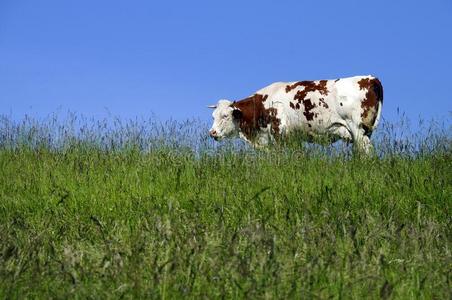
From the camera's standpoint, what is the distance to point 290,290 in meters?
3.35

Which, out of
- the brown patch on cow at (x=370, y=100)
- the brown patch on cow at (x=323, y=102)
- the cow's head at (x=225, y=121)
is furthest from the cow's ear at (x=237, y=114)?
the brown patch on cow at (x=370, y=100)

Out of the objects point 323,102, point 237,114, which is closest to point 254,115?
point 237,114

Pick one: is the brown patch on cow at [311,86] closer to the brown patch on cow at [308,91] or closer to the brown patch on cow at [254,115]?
the brown patch on cow at [308,91]

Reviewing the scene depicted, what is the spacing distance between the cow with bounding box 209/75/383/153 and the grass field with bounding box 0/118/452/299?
3645 millimetres

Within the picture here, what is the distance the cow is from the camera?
15203 mm

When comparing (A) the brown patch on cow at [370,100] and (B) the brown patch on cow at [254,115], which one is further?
(B) the brown patch on cow at [254,115]

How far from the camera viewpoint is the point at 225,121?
16.1 meters

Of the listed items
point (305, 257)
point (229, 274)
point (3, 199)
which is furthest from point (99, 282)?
point (3, 199)

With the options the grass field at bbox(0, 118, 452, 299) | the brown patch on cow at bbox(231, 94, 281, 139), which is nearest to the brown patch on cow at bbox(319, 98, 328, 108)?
the brown patch on cow at bbox(231, 94, 281, 139)

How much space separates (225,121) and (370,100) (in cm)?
342

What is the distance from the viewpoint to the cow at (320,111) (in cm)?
1520

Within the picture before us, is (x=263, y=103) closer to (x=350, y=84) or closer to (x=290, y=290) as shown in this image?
(x=350, y=84)

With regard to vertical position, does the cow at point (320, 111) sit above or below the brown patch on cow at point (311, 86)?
below

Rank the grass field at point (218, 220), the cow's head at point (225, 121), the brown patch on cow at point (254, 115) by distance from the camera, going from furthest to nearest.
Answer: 1. the cow's head at point (225, 121)
2. the brown patch on cow at point (254, 115)
3. the grass field at point (218, 220)
